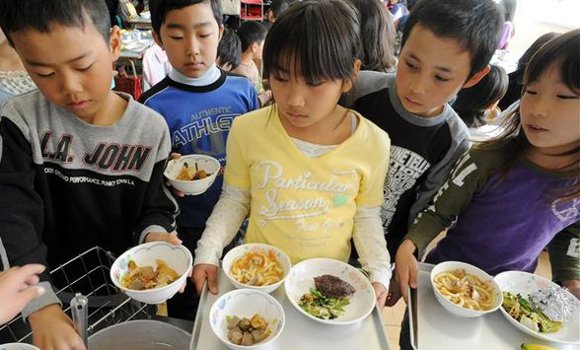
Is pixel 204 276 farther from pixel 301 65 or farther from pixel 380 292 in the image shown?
pixel 301 65

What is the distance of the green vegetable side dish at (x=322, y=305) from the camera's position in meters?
0.84

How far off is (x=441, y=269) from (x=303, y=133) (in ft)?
1.68

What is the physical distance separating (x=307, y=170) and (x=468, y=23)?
1.88 ft

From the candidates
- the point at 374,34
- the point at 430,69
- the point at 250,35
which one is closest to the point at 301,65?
the point at 430,69

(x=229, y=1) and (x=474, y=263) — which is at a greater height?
(x=474, y=263)

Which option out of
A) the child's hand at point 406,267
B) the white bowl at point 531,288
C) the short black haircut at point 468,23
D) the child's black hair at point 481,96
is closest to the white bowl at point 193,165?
the child's hand at point 406,267

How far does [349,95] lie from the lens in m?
1.24

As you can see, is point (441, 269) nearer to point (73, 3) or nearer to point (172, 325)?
point (172, 325)

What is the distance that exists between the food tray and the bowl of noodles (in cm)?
2

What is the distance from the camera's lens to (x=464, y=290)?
0.93 metres

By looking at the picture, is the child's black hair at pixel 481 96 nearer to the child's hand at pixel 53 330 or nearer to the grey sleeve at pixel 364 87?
the grey sleeve at pixel 364 87

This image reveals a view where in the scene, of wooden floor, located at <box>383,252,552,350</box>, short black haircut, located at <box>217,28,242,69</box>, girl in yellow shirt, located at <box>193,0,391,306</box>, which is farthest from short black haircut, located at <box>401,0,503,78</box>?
short black haircut, located at <box>217,28,242,69</box>

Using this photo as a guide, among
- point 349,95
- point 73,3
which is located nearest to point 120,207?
point 73,3

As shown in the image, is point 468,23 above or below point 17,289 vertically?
above
